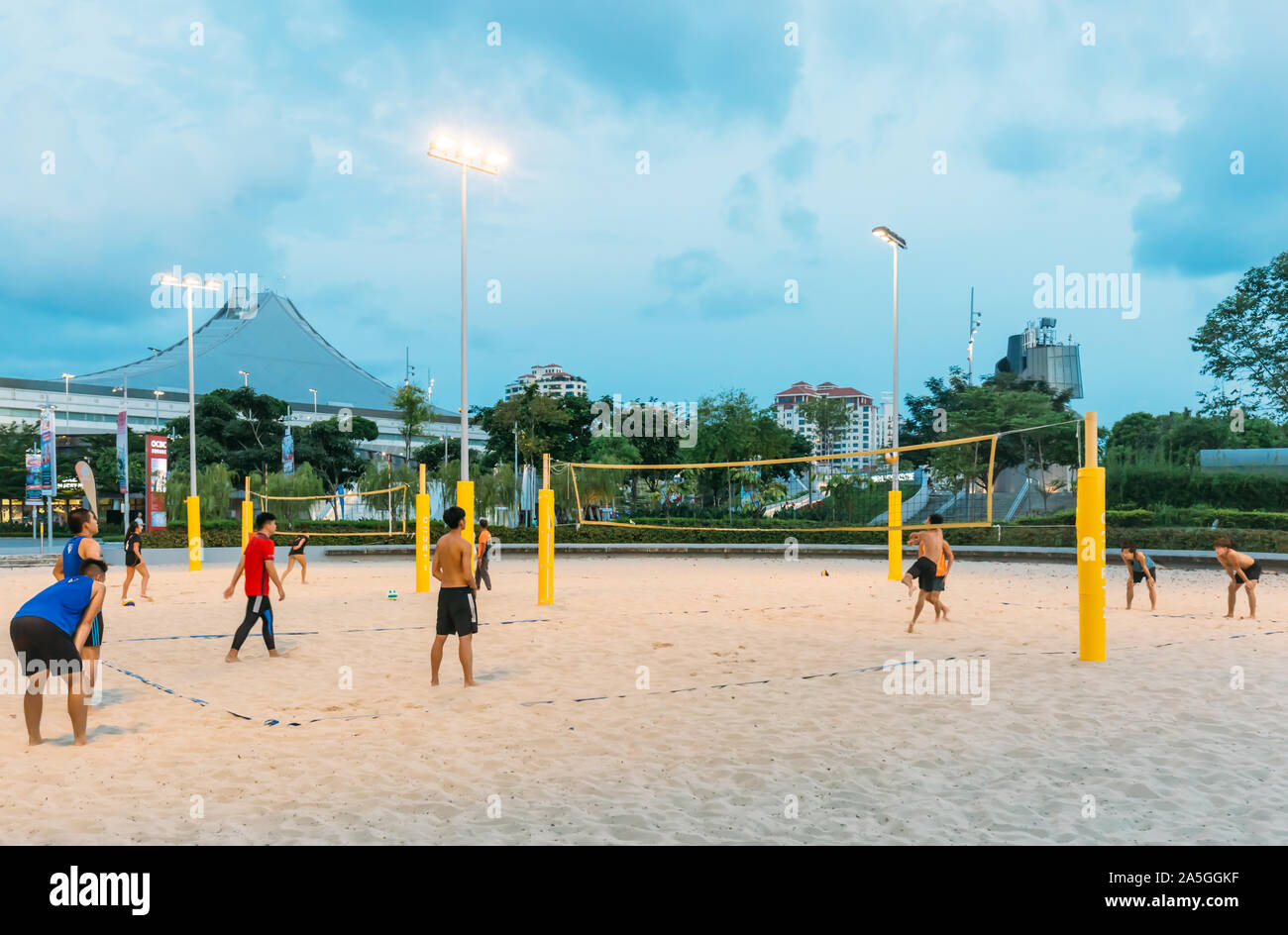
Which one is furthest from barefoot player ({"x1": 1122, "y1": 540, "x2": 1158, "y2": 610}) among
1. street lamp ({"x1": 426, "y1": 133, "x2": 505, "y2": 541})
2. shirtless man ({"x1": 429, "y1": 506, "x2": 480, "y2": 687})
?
street lamp ({"x1": 426, "y1": 133, "x2": 505, "y2": 541})

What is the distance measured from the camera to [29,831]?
415 cm

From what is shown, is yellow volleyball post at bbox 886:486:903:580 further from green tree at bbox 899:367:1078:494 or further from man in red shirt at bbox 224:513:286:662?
green tree at bbox 899:367:1078:494

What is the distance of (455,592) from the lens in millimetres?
7297

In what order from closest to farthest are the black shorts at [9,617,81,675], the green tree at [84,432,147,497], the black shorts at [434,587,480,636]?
the black shorts at [9,617,81,675], the black shorts at [434,587,480,636], the green tree at [84,432,147,497]

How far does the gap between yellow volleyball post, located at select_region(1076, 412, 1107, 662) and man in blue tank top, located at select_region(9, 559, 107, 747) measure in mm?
7938

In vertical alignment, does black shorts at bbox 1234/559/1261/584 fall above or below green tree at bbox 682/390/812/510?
below

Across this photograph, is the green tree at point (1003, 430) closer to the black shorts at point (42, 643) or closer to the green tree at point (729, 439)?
the green tree at point (729, 439)

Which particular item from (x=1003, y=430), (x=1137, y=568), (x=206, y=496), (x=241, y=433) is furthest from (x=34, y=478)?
(x=1003, y=430)

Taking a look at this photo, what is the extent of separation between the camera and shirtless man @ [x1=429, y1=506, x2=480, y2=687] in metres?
7.28

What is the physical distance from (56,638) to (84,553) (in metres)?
0.70

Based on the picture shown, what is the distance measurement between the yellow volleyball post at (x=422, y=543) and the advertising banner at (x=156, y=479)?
1039cm

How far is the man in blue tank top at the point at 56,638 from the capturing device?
17.7 feet

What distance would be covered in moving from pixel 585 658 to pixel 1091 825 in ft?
17.5

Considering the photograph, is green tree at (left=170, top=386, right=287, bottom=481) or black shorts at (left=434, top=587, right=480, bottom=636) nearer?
black shorts at (left=434, top=587, right=480, bottom=636)
